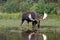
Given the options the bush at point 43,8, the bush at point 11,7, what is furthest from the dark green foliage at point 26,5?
the bush at point 43,8

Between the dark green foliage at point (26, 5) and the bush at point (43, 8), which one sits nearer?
the bush at point (43, 8)

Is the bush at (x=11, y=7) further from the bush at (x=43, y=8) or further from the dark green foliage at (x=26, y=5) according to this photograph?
the bush at (x=43, y=8)

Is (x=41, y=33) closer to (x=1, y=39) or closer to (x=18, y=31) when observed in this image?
(x=18, y=31)

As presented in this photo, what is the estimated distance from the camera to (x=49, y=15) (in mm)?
26516

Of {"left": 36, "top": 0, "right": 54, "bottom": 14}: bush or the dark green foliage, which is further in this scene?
the dark green foliage

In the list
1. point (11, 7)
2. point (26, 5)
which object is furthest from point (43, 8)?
point (11, 7)

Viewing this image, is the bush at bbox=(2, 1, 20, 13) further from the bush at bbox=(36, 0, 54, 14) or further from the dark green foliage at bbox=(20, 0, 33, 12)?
the bush at bbox=(36, 0, 54, 14)

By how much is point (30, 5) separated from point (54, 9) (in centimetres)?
233

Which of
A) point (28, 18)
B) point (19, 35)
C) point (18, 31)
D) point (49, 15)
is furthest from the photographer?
point (49, 15)

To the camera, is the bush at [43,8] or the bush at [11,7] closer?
the bush at [43,8]

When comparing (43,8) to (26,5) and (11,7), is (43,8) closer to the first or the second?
(26,5)

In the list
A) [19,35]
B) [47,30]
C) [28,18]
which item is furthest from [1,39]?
[28,18]

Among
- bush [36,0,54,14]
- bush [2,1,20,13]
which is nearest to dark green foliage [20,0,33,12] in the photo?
bush [2,1,20,13]

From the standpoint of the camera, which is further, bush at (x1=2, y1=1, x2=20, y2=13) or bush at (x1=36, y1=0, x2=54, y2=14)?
bush at (x1=2, y1=1, x2=20, y2=13)
